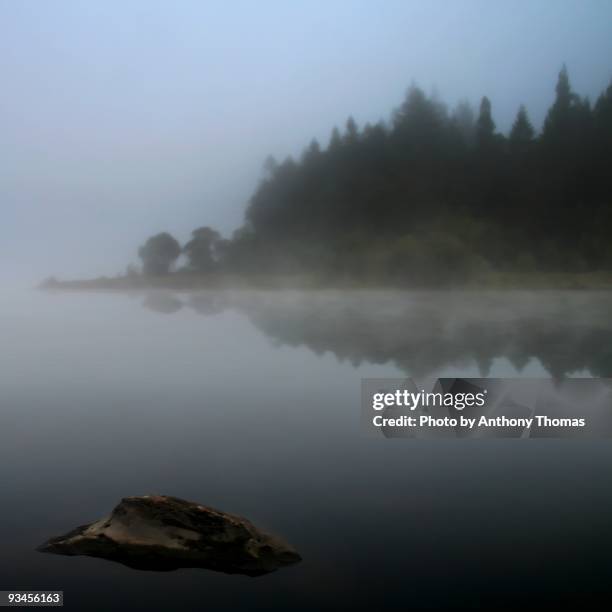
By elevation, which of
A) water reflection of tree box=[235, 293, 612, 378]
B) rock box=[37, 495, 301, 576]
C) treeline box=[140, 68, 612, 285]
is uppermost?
treeline box=[140, 68, 612, 285]

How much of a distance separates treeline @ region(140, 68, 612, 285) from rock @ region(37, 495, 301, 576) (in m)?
1.79

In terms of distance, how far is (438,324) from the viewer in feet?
11.9

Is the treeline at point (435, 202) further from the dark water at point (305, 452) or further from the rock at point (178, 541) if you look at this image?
the rock at point (178, 541)

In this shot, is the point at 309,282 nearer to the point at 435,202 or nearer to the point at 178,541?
the point at 435,202

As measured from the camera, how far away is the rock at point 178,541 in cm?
169

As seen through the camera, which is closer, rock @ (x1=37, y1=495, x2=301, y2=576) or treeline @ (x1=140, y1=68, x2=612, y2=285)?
rock @ (x1=37, y1=495, x2=301, y2=576)

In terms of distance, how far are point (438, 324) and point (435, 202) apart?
0.79 metres

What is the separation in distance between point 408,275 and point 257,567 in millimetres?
2313

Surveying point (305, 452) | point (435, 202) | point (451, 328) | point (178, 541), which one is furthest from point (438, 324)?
point (178, 541)

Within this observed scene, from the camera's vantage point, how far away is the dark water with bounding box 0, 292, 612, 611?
170 centimetres

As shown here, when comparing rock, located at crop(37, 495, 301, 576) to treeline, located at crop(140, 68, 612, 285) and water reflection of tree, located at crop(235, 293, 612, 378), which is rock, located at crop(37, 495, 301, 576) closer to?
water reflection of tree, located at crop(235, 293, 612, 378)

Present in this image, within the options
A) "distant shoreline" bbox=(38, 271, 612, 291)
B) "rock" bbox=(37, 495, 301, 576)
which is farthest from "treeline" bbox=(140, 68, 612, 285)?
"rock" bbox=(37, 495, 301, 576)

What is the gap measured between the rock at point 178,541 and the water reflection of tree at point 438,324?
62.8 inches

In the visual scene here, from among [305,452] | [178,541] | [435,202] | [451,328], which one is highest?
[435,202]
